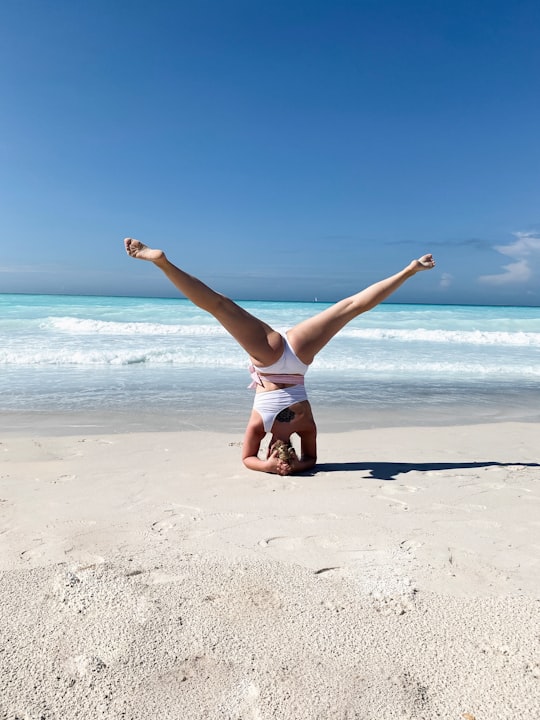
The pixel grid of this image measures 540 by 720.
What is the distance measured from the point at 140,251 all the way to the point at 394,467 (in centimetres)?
304

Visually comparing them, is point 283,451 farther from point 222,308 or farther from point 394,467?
point 222,308

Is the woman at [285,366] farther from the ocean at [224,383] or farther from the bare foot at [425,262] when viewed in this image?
the ocean at [224,383]

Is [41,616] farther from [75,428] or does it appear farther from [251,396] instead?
[251,396]

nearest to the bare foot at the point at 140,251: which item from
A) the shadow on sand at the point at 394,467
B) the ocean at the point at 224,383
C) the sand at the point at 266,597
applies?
the sand at the point at 266,597

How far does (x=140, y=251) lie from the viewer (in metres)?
4.59

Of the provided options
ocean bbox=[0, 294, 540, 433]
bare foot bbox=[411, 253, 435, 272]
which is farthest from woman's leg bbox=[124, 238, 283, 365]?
ocean bbox=[0, 294, 540, 433]

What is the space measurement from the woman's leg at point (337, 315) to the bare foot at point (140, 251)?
135 cm

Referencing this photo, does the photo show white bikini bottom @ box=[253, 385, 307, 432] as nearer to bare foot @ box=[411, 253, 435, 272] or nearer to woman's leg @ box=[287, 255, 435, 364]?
woman's leg @ box=[287, 255, 435, 364]

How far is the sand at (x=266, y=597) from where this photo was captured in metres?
1.99

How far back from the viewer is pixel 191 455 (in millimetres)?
5547

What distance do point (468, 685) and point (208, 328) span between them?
22829 mm

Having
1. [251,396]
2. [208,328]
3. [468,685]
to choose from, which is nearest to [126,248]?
[468,685]

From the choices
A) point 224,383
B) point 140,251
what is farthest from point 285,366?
point 224,383

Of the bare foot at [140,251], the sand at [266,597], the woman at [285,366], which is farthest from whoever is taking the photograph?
the woman at [285,366]
